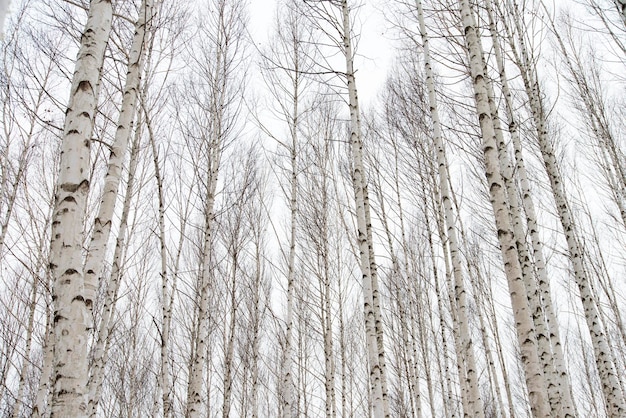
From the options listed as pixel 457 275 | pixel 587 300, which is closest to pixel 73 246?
pixel 457 275

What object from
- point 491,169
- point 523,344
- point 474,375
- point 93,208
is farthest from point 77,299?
point 93,208

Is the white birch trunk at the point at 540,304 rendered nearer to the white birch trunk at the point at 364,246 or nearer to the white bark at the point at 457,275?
the white bark at the point at 457,275

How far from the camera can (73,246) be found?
210cm

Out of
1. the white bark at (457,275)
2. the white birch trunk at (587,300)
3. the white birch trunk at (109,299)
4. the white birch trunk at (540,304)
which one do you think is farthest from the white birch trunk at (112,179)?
the white birch trunk at (587,300)

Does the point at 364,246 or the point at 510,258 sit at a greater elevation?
the point at 364,246

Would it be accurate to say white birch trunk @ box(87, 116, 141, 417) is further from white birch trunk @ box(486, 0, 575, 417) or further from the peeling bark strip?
white birch trunk @ box(486, 0, 575, 417)

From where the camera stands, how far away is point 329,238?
384 inches

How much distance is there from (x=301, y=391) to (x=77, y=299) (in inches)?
418

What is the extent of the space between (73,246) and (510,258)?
2787 mm

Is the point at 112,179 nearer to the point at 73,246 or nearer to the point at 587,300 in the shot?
the point at 73,246

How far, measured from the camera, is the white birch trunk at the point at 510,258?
115 inches

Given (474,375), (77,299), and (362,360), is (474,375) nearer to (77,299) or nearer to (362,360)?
(77,299)

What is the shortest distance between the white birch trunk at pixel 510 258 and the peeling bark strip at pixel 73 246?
8.69 feet

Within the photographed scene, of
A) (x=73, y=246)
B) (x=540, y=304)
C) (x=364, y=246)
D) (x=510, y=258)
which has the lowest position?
(x=73, y=246)
